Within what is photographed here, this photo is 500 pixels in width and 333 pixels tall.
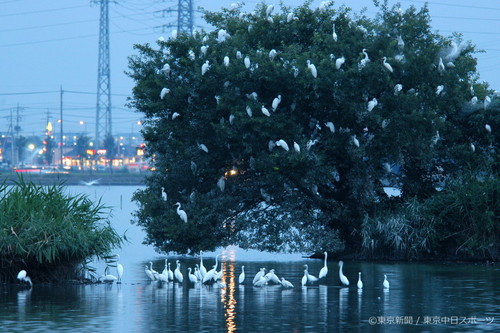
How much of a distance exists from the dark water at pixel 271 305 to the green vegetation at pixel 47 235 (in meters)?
0.65

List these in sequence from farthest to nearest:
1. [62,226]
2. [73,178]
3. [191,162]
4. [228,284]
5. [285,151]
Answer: [73,178] → [191,162] → [285,151] → [228,284] → [62,226]

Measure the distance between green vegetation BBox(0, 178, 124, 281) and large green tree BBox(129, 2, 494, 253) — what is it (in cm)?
779

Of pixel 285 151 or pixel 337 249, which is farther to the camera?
pixel 337 249

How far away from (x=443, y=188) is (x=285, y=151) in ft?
22.6

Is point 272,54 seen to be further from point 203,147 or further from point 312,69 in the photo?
point 203,147

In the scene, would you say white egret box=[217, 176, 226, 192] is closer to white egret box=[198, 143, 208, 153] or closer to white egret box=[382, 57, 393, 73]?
white egret box=[198, 143, 208, 153]

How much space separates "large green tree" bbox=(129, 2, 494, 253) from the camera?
33.9 m

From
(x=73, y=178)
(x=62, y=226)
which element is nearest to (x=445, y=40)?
(x=62, y=226)

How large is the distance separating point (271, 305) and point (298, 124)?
40.9 feet

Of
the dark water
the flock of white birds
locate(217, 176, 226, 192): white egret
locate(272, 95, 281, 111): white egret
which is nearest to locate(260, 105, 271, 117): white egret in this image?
the flock of white birds

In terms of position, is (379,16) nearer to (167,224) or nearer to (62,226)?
(167,224)

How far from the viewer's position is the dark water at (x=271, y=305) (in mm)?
19484

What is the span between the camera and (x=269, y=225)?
3581cm

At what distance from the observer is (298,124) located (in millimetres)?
34312
